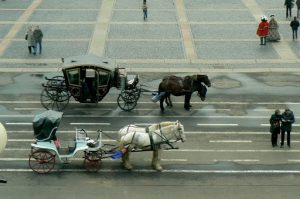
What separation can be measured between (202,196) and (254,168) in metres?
2.28

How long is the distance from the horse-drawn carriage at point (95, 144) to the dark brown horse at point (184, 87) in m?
4.66

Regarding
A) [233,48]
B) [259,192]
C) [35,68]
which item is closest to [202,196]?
[259,192]

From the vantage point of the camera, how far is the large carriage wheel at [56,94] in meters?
22.5

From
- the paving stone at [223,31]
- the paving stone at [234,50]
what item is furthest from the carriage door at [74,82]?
the paving stone at [223,31]

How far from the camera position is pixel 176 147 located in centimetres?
1855

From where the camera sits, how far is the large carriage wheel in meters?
22.5

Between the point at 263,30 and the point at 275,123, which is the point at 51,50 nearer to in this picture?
the point at 263,30

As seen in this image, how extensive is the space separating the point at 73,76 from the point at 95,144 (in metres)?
5.03

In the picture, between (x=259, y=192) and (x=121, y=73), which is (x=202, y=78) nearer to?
(x=121, y=73)

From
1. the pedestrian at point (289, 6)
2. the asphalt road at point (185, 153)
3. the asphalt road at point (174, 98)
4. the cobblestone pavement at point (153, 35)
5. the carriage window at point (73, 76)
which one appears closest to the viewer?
the asphalt road at point (185, 153)

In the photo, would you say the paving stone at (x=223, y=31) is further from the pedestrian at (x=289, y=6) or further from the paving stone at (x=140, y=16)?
the pedestrian at (x=289, y=6)

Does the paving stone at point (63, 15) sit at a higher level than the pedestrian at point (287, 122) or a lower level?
higher

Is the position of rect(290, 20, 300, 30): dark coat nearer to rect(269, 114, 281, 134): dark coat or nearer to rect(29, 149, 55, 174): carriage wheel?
rect(269, 114, 281, 134): dark coat

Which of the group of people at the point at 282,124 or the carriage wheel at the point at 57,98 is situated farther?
the carriage wheel at the point at 57,98
